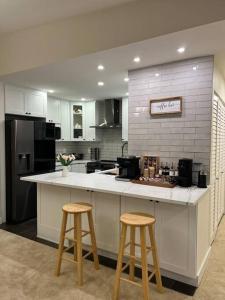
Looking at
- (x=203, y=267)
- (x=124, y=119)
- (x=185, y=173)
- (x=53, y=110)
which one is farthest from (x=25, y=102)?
(x=203, y=267)

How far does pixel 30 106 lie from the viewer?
4402 mm

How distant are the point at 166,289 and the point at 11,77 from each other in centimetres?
365

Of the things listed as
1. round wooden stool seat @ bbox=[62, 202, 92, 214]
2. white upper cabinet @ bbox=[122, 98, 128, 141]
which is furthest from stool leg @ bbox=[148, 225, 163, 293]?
white upper cabinet @ bbox=[122, 98, 128, 141]

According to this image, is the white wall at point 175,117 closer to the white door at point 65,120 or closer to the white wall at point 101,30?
the white wall at point 101,30

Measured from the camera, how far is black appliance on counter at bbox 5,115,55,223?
3.88 meters

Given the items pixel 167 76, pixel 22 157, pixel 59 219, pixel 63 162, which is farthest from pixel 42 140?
pixel 167 76

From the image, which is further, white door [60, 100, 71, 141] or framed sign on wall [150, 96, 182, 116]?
white door [60, 100, 71, 141]

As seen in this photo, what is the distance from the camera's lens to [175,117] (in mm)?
3027

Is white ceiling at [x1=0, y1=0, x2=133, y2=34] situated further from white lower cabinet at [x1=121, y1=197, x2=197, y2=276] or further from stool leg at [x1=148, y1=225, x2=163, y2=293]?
stool leg at [x1=148, y1=225, x2=163, y2=293]

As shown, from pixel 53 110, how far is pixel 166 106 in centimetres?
308

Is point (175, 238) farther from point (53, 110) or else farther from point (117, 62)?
point (53, 110)

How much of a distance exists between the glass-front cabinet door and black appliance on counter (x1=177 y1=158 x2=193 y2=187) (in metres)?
3.52

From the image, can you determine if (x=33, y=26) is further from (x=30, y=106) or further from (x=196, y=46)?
(x=196, y=46)

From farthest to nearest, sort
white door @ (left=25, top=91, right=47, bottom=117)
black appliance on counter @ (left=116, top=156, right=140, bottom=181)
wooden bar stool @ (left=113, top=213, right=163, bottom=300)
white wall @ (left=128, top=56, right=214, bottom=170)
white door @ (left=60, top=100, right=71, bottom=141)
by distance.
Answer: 1. white door @ (left=60, top=100, right=71, bottom=141)
2. white door @ (left=25, top=91, right=47, bottom=117)
3. black appliance on counter @ (left=116, top=156, right=140, bottom=181)
4. white wall @ (left=128, top=56, right=214, bottom=170)
5. wooden bar stool @ (left=113, top=213, right=163, bottom=300)
